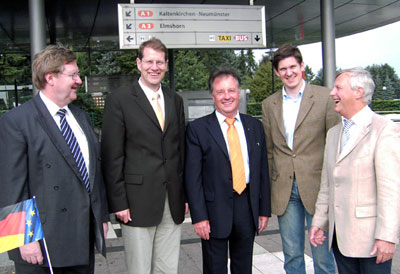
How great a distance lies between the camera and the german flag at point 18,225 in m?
2.28

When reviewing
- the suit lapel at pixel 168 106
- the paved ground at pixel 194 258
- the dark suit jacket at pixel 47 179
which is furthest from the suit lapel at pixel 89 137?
the paved ground at pixel 194 258

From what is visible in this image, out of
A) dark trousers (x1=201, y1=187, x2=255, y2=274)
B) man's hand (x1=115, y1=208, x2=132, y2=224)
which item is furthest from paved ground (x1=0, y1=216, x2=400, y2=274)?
man's hand (x1=115, y1=208, x2=132, y2=224)

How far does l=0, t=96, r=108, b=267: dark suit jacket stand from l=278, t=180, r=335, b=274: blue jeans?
5.31ft

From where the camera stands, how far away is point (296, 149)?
3188 mm

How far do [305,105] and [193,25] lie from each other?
3.33 m

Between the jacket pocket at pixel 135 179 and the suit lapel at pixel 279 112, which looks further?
the suit lapel at pixel 279 112

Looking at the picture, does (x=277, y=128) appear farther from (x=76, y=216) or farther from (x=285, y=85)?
(x=76, y=216)

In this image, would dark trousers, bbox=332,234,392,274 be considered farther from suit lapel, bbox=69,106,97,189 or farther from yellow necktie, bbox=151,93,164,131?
suit lapel, bbox=69,106,97,189

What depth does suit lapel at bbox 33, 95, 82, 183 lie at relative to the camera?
2.46 meters

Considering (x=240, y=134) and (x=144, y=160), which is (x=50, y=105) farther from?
(x=240, y=134)

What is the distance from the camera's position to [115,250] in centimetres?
511

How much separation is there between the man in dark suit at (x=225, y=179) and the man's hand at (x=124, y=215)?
463mm

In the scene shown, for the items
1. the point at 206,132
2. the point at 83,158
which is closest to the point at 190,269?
the point at 206,132

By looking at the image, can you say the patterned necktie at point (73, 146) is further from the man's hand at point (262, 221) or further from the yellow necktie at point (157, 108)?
the man's hand at point (262, 221)
